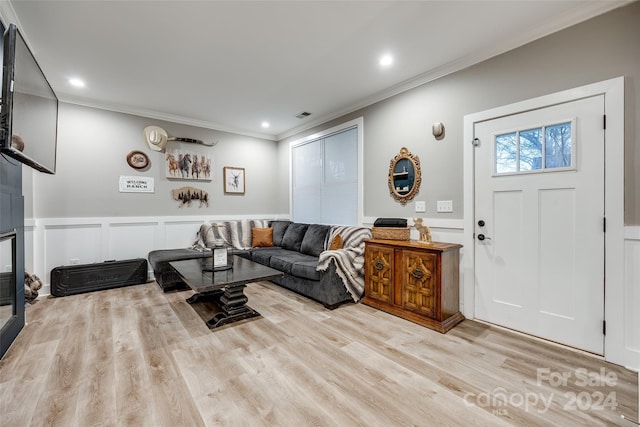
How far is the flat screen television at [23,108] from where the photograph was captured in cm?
156

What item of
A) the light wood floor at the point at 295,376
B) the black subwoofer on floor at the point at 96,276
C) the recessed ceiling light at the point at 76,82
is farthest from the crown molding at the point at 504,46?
the black subwoofer on floor at the point at 96,276

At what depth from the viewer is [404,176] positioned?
3.44m

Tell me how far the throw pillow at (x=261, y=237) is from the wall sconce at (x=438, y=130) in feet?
10.8

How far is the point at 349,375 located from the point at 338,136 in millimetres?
3491

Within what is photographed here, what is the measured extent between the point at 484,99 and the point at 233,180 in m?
4.24

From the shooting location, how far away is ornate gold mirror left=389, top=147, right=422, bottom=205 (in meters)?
3.30

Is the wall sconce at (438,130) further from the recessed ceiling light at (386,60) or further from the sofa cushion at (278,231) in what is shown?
the sofa cushion at (278,231)

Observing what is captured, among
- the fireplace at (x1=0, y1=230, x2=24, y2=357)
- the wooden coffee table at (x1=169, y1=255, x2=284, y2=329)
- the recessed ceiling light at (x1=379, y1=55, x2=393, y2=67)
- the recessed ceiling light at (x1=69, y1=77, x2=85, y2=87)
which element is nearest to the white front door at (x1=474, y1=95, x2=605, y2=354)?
the recessed ceiling light at (x1=379, y1=55, x2=393, y2=67)

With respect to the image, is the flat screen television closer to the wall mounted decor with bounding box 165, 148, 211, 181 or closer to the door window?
the wall mounted decor with bounding box 165, 148, 211, 181

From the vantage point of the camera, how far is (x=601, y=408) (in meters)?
1.59

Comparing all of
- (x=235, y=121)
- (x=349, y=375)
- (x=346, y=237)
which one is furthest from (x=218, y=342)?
(x=235, y=121)

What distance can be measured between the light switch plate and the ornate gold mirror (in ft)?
1.06

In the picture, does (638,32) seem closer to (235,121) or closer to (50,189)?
(235,121)

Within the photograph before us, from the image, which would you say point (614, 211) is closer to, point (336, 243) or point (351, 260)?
point (351, 260)
